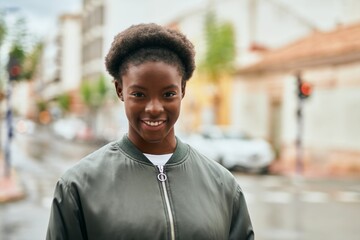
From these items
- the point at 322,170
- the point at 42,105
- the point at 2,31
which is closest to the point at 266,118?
the point at 322,170

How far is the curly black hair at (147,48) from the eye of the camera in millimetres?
2139

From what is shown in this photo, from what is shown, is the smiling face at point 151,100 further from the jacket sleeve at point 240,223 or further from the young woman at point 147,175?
the jacket sleeve at point 240,223

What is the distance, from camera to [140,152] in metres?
2.15

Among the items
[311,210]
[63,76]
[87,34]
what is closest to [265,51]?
[311,210]

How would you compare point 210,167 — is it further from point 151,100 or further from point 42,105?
point 42,105

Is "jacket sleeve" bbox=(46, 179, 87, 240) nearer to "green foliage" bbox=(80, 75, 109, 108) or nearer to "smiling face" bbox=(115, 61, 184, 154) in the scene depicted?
"smiling face" bbox=(115, 61, 184, 154)

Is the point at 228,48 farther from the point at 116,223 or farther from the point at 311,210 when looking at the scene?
the point at 116,223

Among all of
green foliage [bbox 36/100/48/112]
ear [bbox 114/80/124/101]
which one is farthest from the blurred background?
green foliage [bbox 36/100/48/112]

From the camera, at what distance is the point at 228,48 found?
30.9 m

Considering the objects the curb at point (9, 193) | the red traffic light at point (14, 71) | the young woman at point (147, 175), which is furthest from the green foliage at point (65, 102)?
the young woman at point (147, 175)

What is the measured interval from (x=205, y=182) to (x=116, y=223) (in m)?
0.41

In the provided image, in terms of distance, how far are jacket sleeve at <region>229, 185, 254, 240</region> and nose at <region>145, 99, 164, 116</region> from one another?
510 millimetres

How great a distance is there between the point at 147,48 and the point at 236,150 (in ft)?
66.1

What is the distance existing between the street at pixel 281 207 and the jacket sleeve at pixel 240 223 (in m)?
6.82
